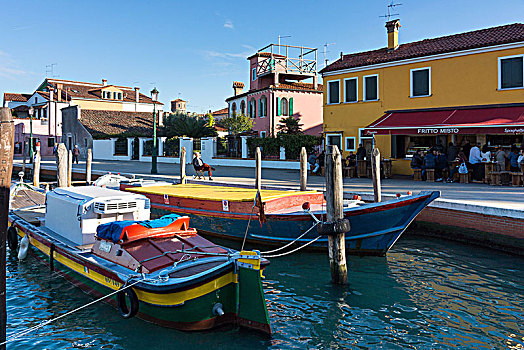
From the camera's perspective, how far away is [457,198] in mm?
13062

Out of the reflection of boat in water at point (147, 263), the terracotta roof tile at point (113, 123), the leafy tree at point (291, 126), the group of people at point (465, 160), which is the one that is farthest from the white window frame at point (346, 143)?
the terracotta roof tile at point (113, 123)

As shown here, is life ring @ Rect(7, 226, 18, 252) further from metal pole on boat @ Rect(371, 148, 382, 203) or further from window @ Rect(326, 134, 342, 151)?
window @ Rect(326, 134, 342, 151)

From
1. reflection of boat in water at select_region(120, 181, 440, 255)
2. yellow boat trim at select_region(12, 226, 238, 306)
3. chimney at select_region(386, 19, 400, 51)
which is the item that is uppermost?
chimney at select_region(386, 19, 400, 51)

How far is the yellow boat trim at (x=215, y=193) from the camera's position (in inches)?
477

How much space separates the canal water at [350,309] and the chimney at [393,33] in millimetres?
15469

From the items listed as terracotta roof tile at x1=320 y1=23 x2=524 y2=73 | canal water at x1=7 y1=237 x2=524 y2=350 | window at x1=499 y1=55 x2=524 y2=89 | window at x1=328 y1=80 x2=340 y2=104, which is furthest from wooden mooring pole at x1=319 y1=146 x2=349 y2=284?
window at x1=328 y1=80 x2=340 y2=104

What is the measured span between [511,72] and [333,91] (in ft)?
29.5

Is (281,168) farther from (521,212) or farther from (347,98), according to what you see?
(521,212)

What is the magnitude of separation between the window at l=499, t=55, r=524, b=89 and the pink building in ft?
63.2

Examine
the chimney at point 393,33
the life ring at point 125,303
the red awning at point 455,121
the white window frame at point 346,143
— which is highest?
the chimney at point 393,33

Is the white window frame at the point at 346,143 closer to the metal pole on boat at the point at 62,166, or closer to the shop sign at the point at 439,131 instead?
the shop sign at the point at 439,131

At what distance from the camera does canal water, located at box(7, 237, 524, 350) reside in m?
6.73

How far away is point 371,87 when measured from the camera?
23062mm

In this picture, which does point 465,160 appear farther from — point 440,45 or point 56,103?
point 56,103
